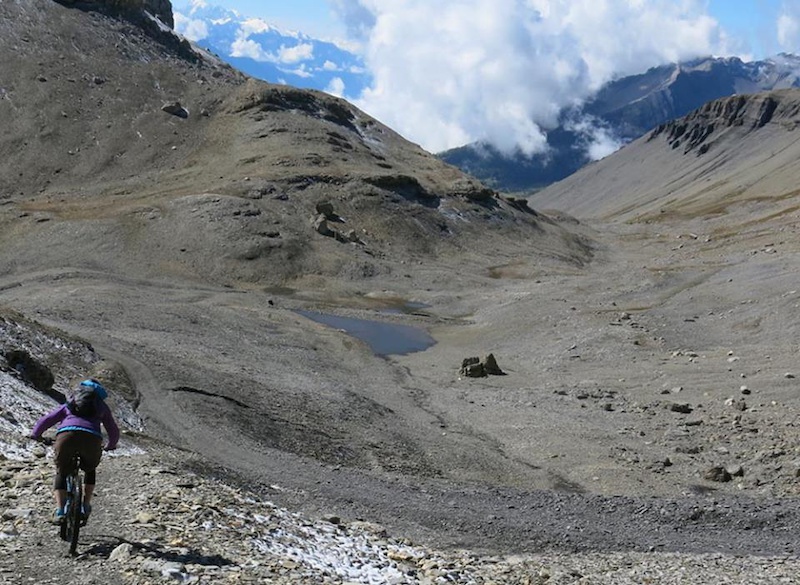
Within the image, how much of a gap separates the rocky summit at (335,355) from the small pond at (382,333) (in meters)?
0.54

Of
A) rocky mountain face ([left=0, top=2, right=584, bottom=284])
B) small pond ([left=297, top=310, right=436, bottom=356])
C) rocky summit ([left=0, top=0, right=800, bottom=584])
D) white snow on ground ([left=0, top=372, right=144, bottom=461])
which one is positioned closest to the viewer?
rocky summit ([left=0, top=0, right=800, bottom=584])

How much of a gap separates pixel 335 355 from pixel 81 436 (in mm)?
33726

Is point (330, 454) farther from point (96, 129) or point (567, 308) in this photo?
point (96, 129)

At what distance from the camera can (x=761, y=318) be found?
157ft

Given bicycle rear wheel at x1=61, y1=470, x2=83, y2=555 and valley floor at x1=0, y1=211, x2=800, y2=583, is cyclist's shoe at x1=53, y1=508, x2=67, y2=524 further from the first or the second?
valley floor at x1=0, y1=211, x2=800, y2=583

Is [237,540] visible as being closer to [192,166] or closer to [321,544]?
[321,544]

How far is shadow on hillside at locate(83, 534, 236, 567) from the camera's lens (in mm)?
11312

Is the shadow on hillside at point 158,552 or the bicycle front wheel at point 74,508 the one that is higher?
the bicycle front wheel at point 74,508

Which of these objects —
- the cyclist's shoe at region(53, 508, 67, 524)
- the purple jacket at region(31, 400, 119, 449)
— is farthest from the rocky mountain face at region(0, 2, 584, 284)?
the cyclist's shoe at region(53, 508, 67, 524)

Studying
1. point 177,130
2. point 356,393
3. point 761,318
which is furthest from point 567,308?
point 177,130

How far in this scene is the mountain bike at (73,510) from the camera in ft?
36.4

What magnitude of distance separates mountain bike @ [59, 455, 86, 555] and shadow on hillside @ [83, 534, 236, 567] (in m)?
0.32

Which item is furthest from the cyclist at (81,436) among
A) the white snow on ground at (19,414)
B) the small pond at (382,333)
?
the small pond at (382,333)

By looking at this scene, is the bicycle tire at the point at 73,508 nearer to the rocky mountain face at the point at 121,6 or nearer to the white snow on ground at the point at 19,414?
the white snow on ground at the point at 19,414
